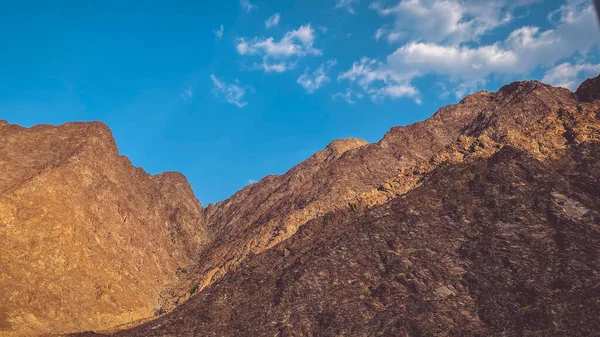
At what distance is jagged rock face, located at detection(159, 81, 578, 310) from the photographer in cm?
4903

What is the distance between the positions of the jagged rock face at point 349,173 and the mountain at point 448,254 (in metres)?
0.47

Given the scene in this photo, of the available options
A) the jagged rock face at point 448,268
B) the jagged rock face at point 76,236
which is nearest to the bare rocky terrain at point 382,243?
the jagged rock face at point 448,268

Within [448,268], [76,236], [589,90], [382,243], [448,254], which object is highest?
[76,236]

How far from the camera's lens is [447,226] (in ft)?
107

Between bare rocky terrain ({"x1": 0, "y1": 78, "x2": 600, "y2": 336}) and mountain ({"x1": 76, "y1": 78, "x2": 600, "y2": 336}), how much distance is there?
4.7 inches

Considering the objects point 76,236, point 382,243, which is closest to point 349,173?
point 382,243

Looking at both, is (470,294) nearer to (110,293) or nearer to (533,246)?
(533,246)

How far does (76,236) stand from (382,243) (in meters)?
33.0

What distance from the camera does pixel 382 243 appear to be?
33.0 m

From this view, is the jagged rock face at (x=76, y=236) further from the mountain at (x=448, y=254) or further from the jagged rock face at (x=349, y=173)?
the mountain at (x=448, y=254)

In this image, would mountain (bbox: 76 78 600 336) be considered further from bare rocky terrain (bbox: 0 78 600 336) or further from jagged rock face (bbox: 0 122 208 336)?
jagged rock face (bbox: 0 122 208 336)

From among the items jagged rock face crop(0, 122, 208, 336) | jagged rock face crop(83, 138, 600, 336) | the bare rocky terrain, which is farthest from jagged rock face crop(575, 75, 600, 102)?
jagged rock face crop(0, 122, 208, 336)

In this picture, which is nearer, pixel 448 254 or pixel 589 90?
pixel 448 254

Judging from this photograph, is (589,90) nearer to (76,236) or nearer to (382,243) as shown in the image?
(382,243)
